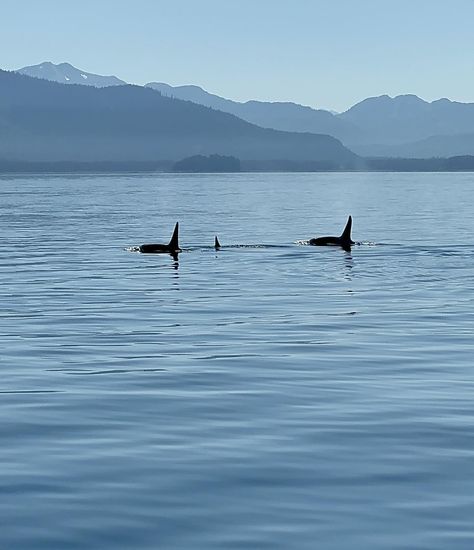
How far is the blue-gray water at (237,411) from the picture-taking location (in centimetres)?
1046

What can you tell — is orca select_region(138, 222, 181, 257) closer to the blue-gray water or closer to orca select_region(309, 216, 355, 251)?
orca select_region(309, 216, 355, 251)

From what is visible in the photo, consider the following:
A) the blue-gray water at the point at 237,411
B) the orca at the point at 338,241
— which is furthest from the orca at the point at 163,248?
the blue-gray water at the point at 237,411

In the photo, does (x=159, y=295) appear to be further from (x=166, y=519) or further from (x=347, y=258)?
(x=166, y=519)

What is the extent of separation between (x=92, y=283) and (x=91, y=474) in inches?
853

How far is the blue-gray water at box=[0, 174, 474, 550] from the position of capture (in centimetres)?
1046

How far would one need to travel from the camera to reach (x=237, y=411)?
15.3m

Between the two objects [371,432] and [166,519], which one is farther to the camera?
[371,432]

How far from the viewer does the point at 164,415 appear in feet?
49.3

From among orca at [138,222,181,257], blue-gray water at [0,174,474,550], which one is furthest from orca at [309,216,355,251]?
blue-gray water at [0,174,474,550]

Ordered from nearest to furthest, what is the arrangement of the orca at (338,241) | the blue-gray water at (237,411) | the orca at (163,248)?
the blue-gray water at (237,411)
the orca at (163,248)
the orca at (338,241)

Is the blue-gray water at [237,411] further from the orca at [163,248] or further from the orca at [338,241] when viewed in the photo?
the orca at [338,241]

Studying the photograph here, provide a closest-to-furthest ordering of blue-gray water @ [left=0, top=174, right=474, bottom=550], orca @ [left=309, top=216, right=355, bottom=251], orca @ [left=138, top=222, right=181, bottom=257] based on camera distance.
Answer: blue-gray water @ [left=0, top=174, right=474, bottom=550], orca @ [left=138, top=222, right=181, bottom=257], orca @ [left=309, top=216, right=355, bottom=251]

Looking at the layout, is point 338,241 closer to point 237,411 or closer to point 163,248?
point 163,248

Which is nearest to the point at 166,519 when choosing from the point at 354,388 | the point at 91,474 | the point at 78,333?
the point at 91,474
